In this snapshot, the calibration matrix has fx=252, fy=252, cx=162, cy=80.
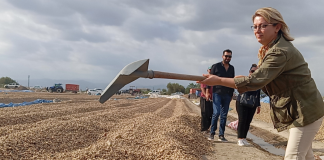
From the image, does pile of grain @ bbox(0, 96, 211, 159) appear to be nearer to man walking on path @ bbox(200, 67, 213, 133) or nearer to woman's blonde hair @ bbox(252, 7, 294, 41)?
man walking on path @ bbox(200, 67, 213, 133)

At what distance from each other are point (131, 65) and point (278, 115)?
139 cm

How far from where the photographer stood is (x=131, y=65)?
2.41 m

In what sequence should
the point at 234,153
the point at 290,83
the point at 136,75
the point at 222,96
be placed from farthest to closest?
the point at 222,96 < the point at 234,153 < the point at 136,75 < the point at 290,83

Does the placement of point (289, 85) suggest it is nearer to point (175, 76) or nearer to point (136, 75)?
point (175, 76)

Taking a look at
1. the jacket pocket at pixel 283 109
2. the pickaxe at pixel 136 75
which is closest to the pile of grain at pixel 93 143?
the pickaxe at pixel 136 75

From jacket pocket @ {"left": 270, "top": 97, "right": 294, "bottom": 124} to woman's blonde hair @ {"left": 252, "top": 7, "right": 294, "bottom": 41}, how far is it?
20.9 inches

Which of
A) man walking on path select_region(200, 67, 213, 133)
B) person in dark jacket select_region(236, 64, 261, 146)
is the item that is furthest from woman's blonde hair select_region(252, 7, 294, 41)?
man walking on path select_region(200, 67, 213, 133)

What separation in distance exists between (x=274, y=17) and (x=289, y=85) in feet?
1.89

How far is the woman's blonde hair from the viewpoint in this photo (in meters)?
2.11

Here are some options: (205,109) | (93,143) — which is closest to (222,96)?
(205,109)

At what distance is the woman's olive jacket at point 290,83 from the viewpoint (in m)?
1.98

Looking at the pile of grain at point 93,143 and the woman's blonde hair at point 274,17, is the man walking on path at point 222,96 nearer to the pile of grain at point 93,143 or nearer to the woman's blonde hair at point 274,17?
the pile of grain at point 93,143

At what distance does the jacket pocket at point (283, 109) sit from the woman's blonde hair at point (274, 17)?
1.74 feet

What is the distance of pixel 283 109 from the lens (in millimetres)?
2094
